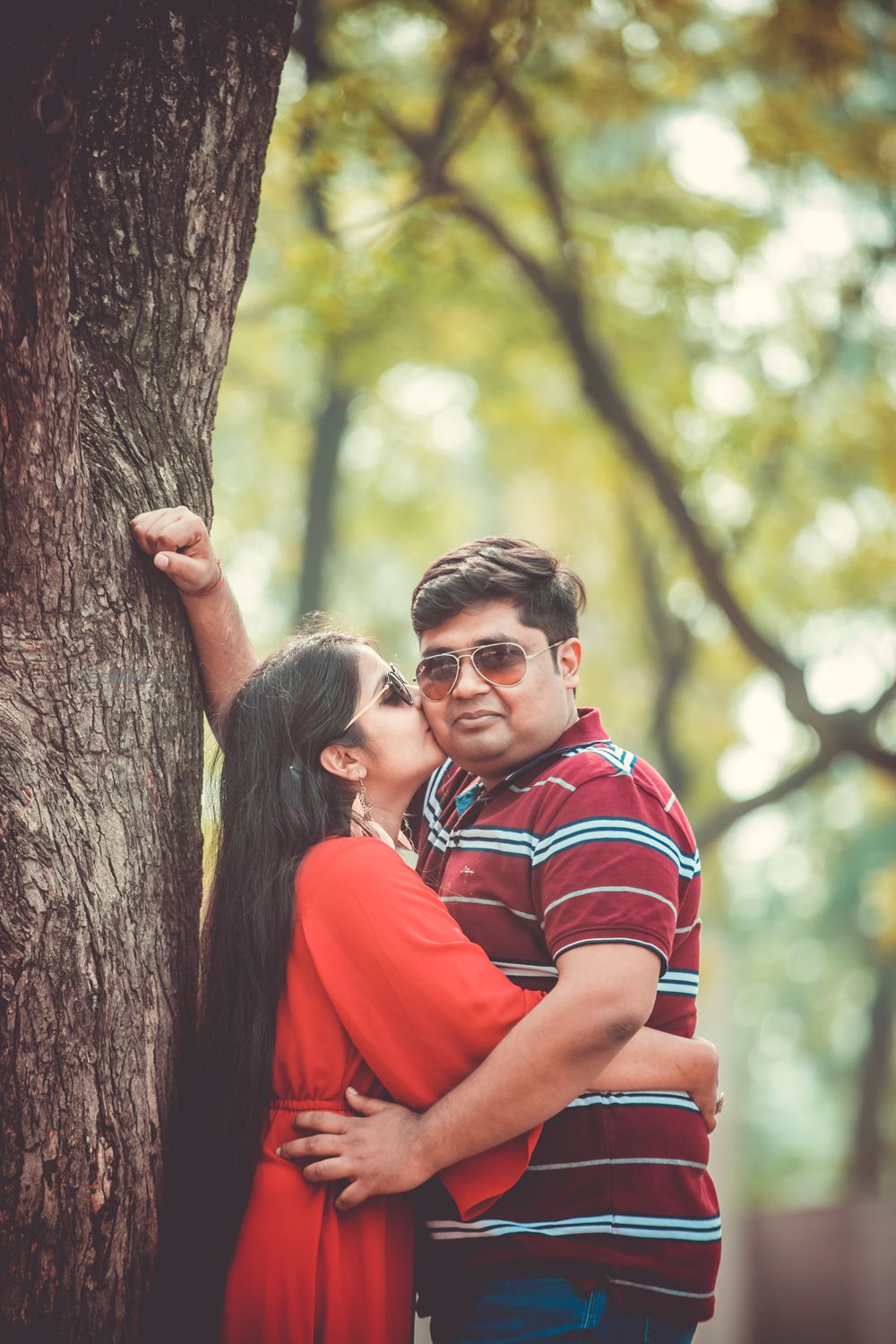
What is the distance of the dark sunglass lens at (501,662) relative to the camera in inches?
123

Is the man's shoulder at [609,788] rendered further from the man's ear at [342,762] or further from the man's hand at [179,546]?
the man's hand at [179,546]

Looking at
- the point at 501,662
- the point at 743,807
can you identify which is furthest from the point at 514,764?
the point at 743,807

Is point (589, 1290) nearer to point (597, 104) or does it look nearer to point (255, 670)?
point (255, 670)

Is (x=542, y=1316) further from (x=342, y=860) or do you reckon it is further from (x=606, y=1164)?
(x=342, y=860)

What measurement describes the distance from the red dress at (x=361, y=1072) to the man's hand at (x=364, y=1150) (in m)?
0.05

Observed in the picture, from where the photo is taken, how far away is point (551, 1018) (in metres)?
2.51

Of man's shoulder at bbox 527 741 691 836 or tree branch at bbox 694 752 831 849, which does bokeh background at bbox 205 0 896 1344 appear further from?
man's shoulder at bbox 527 741 691 836

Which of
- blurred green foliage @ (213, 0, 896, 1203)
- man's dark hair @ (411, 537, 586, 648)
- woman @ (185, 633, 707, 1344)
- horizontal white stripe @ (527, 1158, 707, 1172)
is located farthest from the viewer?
blurred green foliage @ (213, 0, 896, 1203)

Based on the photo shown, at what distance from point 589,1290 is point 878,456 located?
10002mm

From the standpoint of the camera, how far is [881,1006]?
20.6 m

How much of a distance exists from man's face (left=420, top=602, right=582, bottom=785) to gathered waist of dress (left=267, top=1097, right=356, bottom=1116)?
895 mm

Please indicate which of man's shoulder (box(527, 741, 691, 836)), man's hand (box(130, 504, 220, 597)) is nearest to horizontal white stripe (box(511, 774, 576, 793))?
man's shoulder (box(527, 741, 691, 836))

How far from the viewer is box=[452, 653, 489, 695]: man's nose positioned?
3.11m

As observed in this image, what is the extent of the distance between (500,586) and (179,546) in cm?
85
